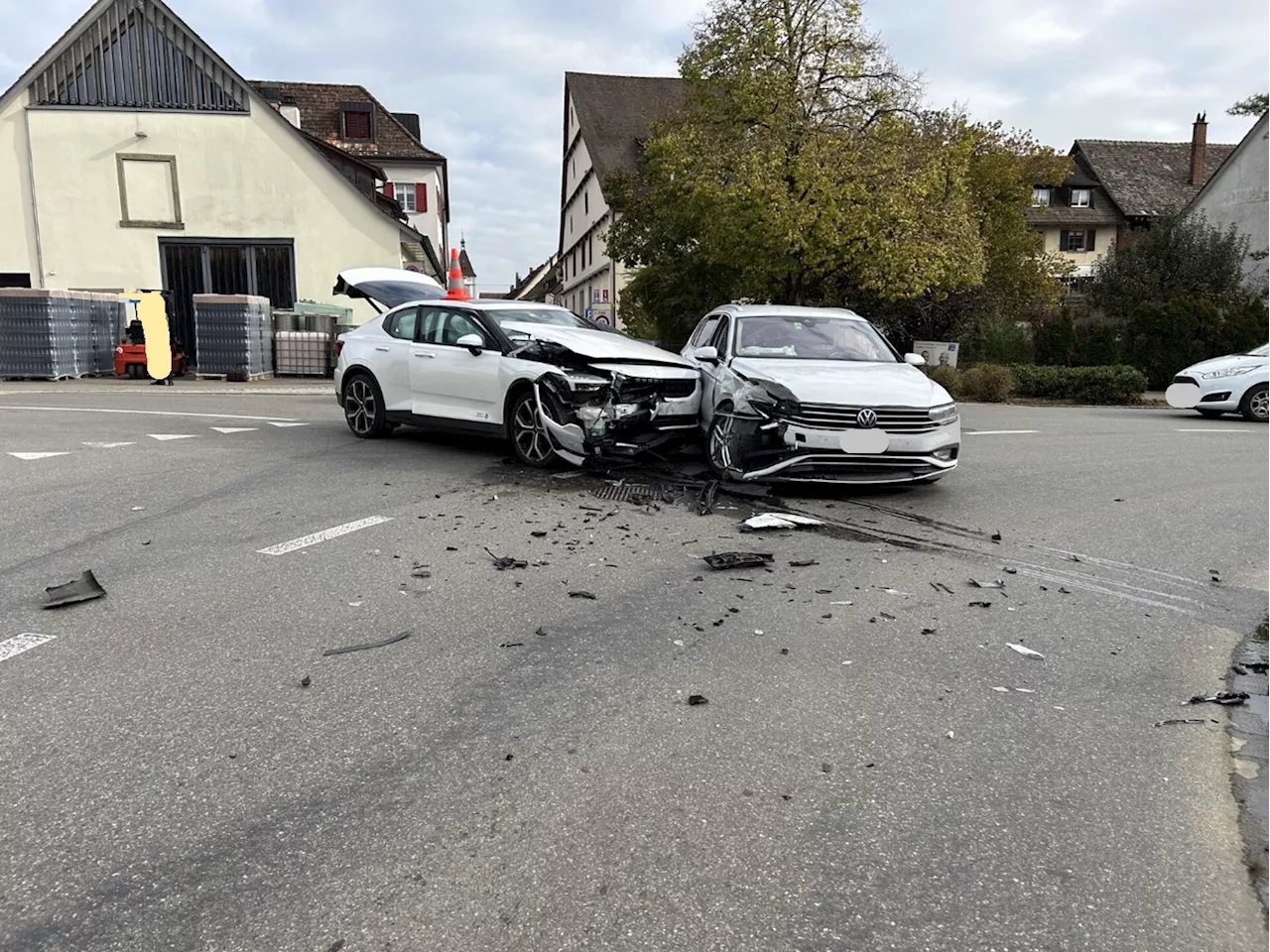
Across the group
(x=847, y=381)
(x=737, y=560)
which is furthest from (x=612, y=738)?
(x=847, y=381)

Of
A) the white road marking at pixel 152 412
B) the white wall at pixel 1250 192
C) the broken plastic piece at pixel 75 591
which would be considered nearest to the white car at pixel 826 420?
the broken plastic piece at pixel 75 591

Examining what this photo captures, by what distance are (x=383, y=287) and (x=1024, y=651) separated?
14873mm

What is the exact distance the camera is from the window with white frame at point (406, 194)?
47.2m

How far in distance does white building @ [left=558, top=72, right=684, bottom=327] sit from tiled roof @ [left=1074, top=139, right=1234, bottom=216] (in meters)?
27.4

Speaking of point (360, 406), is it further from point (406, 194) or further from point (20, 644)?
point (406, 194)

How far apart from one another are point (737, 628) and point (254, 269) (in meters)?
26.7

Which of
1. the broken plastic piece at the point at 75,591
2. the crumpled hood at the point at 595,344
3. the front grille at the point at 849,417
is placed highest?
the crumpled hood at the point at 595,344

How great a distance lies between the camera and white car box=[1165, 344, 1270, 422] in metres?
15.8

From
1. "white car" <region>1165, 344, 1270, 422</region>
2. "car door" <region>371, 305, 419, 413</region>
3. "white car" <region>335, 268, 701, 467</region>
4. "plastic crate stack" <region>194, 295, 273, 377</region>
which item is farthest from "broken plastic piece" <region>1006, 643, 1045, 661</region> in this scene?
"plastic crate stack" <region>194, 295, 273, 377</region>

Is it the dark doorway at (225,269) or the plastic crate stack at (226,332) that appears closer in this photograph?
the plastic crate stack at (226,332)

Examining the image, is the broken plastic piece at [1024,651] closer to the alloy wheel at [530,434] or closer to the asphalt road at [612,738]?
the asphalt road at [612,738]

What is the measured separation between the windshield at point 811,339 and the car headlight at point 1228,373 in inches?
395

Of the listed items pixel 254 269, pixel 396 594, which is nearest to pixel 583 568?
pixel 396 594

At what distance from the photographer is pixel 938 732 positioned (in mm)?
3533
